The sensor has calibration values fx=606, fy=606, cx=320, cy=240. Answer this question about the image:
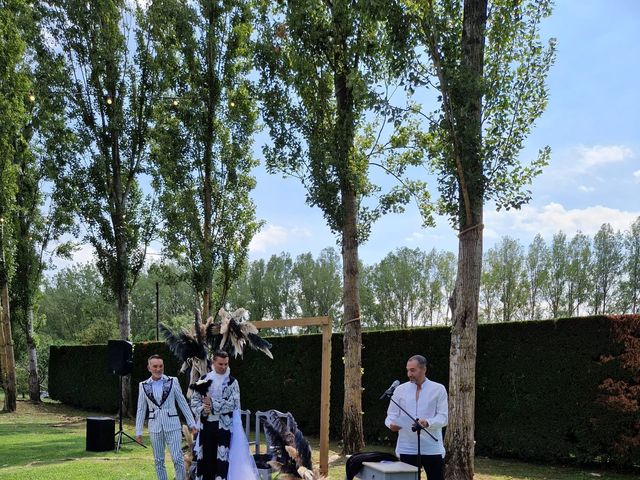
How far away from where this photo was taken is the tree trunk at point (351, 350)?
36.8 ft

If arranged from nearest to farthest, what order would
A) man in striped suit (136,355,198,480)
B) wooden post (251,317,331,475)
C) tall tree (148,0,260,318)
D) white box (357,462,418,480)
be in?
1. white box (357,462,418,480)
2. man in striped suit (136,355,198,480)
3. wooden post (251,317,331,475)
4. tall tree (148,0,260,318)

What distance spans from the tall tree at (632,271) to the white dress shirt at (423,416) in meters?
38.0

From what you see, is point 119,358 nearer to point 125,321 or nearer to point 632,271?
point 125,321

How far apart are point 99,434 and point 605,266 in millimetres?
37168

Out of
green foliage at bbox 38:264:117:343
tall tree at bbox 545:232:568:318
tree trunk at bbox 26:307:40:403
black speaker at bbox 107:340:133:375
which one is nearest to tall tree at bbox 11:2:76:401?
tree trunk at bbox 26:307:40:403

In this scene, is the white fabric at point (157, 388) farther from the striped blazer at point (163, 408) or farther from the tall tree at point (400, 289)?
the tall tree at point (400, 289)

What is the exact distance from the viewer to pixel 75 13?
1966cm

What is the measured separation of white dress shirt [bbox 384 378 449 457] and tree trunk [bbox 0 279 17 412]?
688 inches

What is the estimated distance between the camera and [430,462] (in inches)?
207

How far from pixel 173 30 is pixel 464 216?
46.2 feet

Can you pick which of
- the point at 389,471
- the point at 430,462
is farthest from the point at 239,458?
the point at 389,471

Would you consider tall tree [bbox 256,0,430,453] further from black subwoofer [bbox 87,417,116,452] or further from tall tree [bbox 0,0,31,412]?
tall tree [bbox 0,0,31,412]

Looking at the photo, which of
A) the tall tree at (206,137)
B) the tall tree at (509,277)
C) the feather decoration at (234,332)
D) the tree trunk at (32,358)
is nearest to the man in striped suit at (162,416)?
the feather decoration at (234,332)

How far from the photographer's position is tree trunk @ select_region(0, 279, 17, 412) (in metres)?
19.3
